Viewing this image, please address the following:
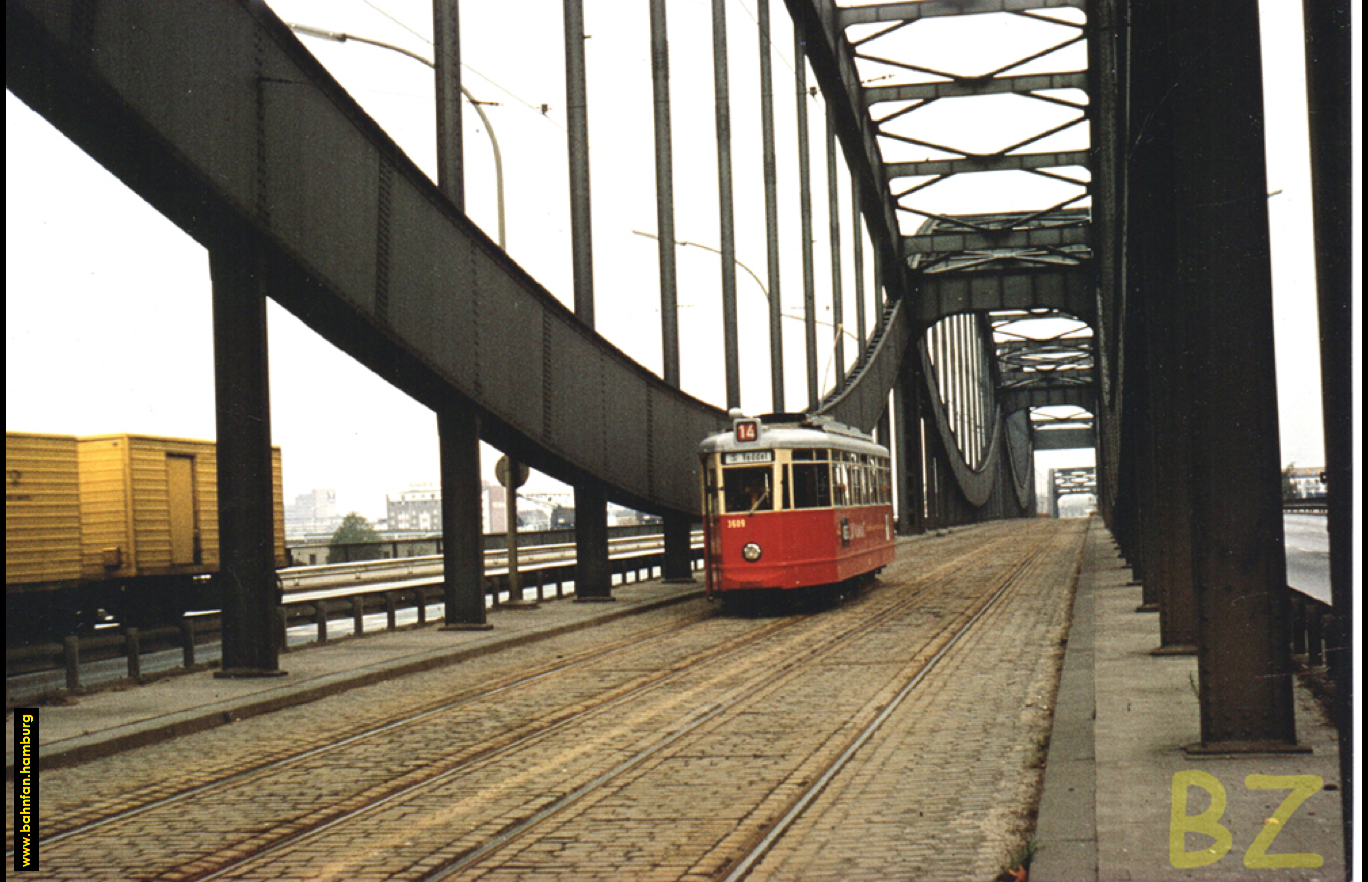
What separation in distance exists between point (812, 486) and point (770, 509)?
808mm

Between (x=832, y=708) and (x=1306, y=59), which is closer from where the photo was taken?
(x=1306, y=59)

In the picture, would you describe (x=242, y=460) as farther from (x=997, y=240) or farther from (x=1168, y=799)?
(x=997, y=240)

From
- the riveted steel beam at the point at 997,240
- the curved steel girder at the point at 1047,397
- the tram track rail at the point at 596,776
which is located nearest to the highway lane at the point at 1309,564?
the tram track rail at the point at 596,776

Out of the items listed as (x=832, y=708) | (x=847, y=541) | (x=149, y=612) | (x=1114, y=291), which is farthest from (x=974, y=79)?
(x=832, y=708)

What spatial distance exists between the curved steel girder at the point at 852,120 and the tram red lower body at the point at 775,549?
68.0ft

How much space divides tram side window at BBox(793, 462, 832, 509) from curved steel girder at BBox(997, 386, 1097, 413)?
86.9 meters

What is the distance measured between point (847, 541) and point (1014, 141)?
89.6 ft

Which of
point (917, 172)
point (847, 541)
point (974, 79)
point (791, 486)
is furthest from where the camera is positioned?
point (917, 172)

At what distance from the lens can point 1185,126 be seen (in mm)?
7094

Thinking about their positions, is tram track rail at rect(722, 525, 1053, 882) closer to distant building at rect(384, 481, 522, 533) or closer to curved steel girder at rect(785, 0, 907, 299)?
curved steel girder at rect(785, 0, 907, 299)

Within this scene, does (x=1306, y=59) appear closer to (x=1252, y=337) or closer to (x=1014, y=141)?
(x=1252, y=337)

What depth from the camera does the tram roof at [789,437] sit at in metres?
19.8

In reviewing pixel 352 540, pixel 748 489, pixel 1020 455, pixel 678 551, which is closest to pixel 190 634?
pixel 748 489

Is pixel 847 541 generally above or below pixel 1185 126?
below
